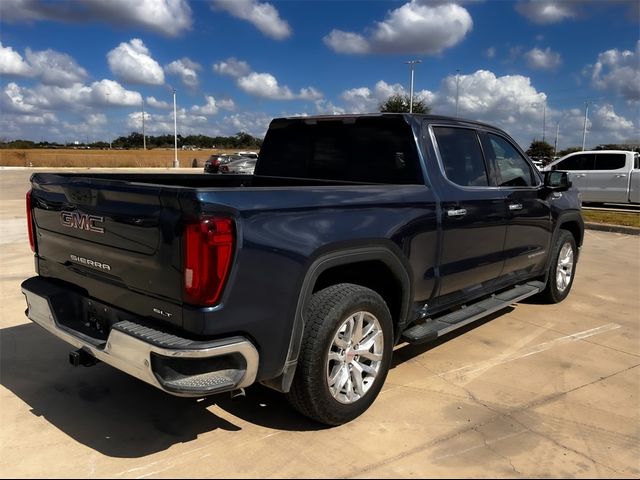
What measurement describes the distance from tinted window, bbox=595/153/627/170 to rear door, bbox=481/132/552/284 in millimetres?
12879

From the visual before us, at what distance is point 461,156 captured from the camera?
440 cm

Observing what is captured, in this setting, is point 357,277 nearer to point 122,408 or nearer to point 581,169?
point 122,408

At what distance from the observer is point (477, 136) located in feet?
15.3

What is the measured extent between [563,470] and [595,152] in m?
16.3

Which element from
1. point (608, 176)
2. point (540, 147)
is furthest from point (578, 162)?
point (540, 147)

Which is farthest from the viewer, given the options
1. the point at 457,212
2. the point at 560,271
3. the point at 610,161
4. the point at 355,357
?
the point at 610,161

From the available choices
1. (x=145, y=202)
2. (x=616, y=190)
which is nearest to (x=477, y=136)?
(x=145, y=202)

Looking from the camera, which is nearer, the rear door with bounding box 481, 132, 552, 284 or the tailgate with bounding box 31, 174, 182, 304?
the tailgate with bounding box 31, 174, 182, 304

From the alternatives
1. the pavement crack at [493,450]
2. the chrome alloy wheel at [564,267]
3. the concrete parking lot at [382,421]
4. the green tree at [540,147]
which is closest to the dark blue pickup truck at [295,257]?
the concrete parking lot at [382,421]

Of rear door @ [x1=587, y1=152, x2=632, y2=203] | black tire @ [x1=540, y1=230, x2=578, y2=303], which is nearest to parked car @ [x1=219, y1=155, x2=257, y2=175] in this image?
rear door @ [x1=587, y1=152, x2=632, y2=203]

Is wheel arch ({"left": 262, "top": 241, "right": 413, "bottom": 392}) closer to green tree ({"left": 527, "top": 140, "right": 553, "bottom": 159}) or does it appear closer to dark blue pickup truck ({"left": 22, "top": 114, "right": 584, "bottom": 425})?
dark blue pickup truck ({"left": 22, "top": 114, "right": 584, "bottom": 425})

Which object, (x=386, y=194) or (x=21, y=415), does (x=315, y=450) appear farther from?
(x=21, y=415)

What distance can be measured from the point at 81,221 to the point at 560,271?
509cm

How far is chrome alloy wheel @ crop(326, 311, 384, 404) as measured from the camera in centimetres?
328
